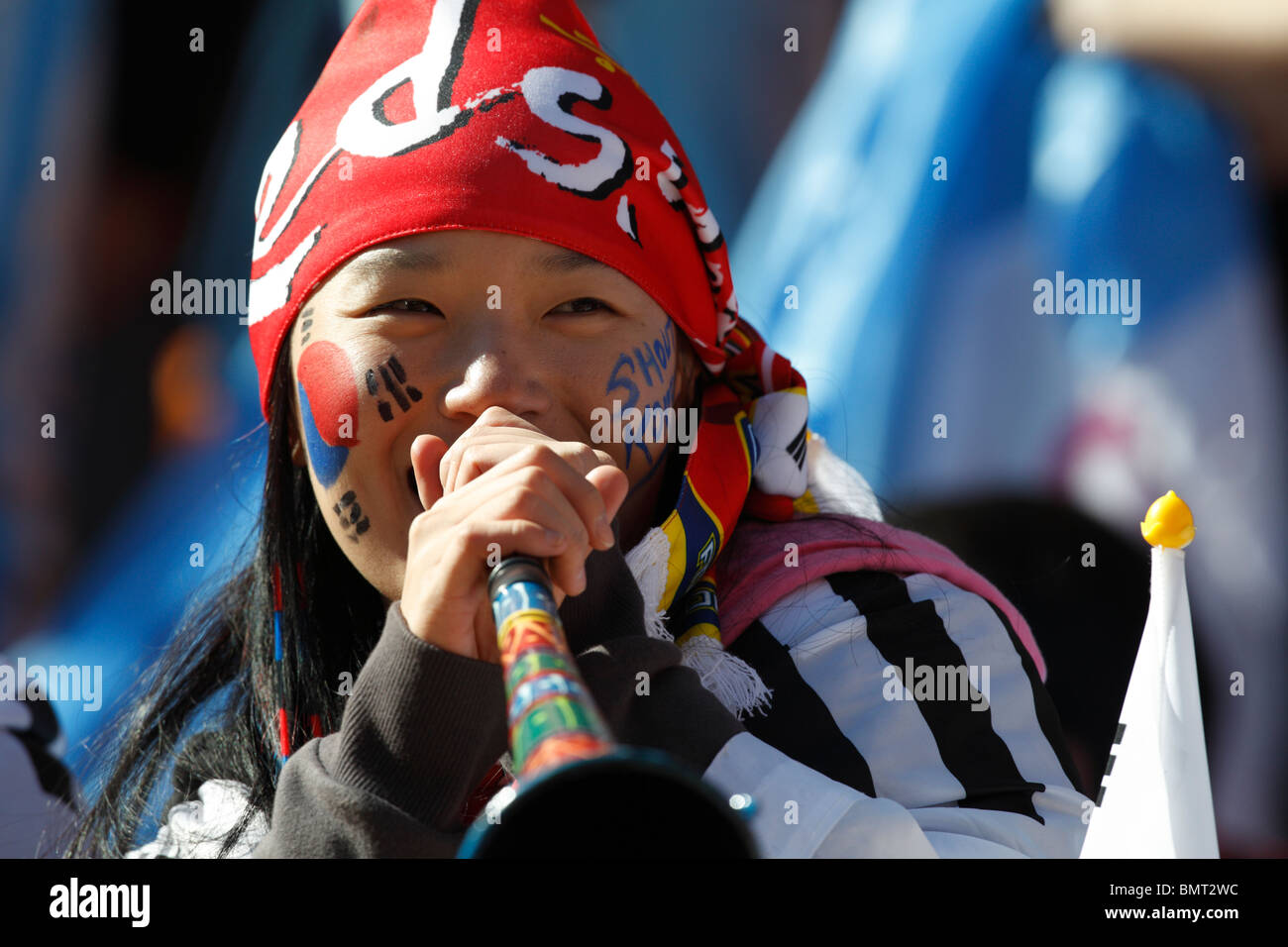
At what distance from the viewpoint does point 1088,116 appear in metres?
3.13

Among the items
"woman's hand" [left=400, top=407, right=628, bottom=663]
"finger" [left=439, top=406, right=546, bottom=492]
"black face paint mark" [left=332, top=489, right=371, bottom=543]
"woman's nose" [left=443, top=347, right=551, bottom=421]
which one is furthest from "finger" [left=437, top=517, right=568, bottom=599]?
"black face paint mark" [left=332, top=489, right=371, bottom=543]

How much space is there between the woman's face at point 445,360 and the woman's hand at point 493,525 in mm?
267

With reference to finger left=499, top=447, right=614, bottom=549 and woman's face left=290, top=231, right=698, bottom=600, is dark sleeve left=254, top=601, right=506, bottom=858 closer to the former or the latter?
finger left=499, top=447, right=614, bottom=549

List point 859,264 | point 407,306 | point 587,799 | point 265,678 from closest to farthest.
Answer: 1. point 587,799
2. point 407,306
3. point 265,678
4. point 859,264

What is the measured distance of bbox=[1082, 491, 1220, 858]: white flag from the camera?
1.22 meters

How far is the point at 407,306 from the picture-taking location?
1.55 metres

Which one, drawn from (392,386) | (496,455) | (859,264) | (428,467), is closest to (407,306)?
(392,386)

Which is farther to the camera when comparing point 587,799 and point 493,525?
point 493,525

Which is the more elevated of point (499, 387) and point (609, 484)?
point (499, 387)

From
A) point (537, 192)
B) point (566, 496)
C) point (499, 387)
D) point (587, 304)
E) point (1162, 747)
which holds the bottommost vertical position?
point (1162, 747)

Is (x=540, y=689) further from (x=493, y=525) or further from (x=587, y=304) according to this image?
(x=587, y=304)

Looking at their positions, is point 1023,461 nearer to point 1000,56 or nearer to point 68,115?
point 1000,56

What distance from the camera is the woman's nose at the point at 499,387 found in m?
1.45

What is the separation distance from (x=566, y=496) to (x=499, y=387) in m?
0.38
